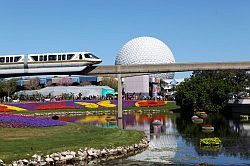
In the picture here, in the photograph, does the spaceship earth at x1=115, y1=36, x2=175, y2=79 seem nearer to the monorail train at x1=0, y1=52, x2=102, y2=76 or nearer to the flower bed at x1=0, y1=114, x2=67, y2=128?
the monorail train at x1=0, y1=52, x2=102, y2=76

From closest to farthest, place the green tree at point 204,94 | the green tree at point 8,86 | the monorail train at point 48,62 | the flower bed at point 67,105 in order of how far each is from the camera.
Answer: the monorail train at point 48,62
the flower bed at point 67,105
the green tree at point 204,94
the green tree at point 8,86

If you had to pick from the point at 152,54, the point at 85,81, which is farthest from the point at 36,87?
the point at 152,54

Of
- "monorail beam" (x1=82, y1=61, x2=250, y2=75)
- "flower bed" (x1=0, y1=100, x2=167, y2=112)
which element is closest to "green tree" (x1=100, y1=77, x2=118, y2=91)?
"flower bed" (x1=0, y1=100, x2=167, y2=112)

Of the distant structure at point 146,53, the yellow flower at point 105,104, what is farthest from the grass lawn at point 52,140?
the distant structure at point 146,53

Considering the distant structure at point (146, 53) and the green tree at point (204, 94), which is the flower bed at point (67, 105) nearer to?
the green tree at point (204, 94)

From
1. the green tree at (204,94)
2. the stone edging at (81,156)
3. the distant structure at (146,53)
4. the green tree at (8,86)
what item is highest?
the distant structure at (146,53)

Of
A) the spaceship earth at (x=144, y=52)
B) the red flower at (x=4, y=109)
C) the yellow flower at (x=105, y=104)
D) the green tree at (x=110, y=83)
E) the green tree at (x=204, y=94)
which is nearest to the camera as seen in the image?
the red flower at (x=4, y=109)

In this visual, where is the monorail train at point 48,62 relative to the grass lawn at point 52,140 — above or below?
above

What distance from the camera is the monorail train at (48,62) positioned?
6662cm

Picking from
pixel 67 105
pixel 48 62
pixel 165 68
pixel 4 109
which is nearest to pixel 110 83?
pixel 67 105

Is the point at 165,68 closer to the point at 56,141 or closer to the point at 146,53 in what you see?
the point at 56,141

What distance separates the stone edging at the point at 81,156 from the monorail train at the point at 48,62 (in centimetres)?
3427

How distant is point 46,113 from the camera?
86312 millimetres

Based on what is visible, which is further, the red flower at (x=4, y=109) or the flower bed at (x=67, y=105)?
the flower bed at (x=67, y=105)
